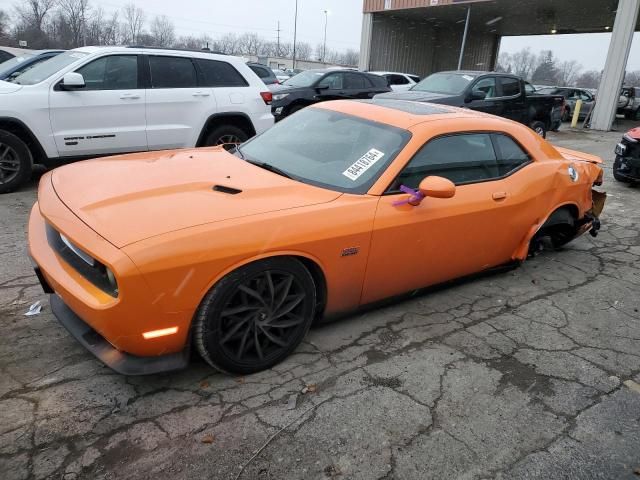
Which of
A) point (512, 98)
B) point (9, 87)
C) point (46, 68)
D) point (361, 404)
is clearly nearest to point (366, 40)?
point (512, 98)

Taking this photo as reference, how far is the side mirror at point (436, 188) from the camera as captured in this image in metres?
2.89

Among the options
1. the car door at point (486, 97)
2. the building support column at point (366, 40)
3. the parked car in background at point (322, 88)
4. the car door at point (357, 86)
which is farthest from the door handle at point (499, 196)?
the building support column at point (366, 40)

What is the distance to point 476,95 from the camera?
1001 cm

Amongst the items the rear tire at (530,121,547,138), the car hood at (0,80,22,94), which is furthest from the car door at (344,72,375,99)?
the car hood at (0,80,22,94)

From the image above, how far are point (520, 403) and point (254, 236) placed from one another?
5.71 feet

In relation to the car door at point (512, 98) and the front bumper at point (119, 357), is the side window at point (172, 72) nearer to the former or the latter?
the front bumper at point (119, 357)

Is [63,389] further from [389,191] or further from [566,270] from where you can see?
[566,270]

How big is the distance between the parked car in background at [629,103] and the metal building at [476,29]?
3.18 metres

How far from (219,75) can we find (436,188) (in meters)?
4.99

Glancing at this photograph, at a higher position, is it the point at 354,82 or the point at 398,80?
the point at 398,80

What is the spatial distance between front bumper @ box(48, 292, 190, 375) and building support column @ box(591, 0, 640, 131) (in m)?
18.1

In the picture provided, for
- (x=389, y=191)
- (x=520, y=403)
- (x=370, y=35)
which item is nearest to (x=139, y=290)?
(x=389, y=191)

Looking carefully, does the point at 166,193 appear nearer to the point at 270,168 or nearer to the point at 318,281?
the point at 270,168

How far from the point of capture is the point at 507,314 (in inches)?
145
